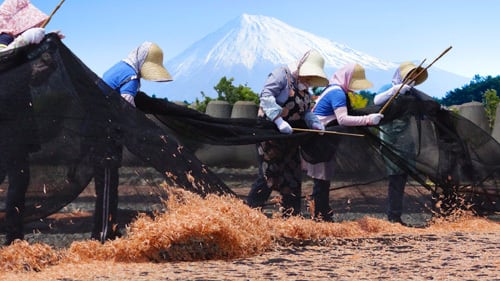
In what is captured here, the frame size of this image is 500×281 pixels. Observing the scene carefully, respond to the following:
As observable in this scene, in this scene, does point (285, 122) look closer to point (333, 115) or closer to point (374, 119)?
point (333, 115)

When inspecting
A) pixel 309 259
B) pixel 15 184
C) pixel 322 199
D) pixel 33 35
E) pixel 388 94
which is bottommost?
pixel 309 259

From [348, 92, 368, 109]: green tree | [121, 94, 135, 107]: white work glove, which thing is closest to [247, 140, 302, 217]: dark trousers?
[121, 94, 135, 107]: white work glove

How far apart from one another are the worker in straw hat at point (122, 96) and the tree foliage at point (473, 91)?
11.2 metres

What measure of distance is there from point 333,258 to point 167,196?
4.05ft

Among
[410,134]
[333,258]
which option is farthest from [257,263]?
[410,134]

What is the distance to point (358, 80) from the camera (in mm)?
7902

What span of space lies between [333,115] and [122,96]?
226 centimetres

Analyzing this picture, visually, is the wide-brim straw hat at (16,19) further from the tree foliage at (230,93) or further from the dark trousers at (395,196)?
the tree foliage at (230,93)

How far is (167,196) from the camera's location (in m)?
6.09

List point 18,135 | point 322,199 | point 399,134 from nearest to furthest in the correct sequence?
point 18,135, point 322,199, point 399,134

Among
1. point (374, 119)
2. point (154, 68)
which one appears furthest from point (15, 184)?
point (374, 119)

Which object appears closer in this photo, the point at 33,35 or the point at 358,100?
the point at 33,35

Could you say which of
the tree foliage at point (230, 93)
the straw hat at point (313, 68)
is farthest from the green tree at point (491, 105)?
the straw hat at point (313, 68)

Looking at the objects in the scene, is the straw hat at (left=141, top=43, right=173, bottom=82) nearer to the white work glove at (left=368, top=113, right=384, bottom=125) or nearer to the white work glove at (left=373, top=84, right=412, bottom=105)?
the white work glove at (left=368, top=113, right=384, bottom=125)
